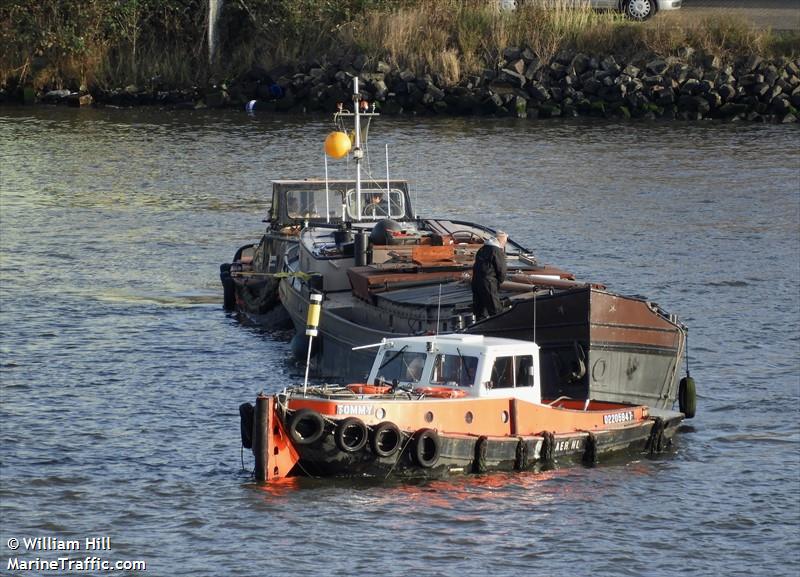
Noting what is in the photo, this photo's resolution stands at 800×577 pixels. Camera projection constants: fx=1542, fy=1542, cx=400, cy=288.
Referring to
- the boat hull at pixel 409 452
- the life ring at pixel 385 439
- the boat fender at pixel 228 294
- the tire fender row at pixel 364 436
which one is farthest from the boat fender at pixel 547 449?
the boat fender at pixel 228 294

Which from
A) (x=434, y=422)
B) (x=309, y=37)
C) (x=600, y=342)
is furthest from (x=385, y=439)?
(x=309, y=37)

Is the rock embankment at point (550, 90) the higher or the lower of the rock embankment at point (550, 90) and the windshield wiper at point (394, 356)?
the higher

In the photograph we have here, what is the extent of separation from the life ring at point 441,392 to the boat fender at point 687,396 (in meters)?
4.58

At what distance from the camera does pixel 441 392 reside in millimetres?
20875

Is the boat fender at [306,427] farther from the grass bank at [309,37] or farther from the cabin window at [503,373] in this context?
the grass bank at [309,37]

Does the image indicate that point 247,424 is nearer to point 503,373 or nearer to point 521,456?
point 503,373

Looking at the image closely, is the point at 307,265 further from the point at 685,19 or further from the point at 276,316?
the point at 685,19

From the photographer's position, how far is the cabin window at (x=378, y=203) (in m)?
33.6

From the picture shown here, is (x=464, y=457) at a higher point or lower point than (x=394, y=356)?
lower

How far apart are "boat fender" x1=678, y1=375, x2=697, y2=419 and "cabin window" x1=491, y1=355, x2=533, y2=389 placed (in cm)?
353

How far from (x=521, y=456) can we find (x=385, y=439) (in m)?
2.01

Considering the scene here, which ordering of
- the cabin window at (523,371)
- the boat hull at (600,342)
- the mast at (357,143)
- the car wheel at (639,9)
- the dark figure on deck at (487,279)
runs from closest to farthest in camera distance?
the cabin window at (523,371) → the boat hull at (600,342) → the dark figure on deck at (487,279) → the mast at (357,143) → the car wheel at (639,9)

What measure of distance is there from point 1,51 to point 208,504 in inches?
2132

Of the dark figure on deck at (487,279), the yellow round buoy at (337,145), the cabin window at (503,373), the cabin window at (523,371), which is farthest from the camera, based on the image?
the yellow round buoy at (337,145)
